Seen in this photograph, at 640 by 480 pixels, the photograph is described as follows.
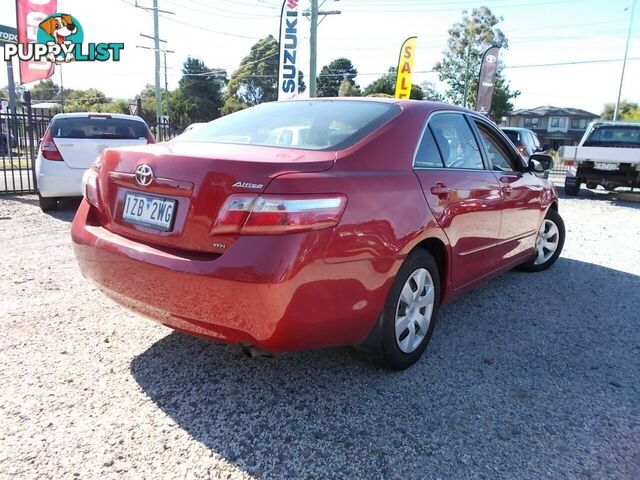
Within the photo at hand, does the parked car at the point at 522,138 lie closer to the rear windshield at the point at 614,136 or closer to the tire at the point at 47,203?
the rear windshield at the point at 614,136

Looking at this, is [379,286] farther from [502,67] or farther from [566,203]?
[502,67]

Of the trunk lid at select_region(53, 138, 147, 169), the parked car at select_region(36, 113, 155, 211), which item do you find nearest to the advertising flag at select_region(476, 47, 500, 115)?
the parked car at select_region(36, 113, 155, 211)

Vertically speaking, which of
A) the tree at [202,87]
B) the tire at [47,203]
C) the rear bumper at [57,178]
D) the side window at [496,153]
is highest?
the tree at [202,87]

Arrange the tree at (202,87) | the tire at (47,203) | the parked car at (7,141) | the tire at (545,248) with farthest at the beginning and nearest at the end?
1. the tree at (202,87)
2. the parked car at (7,141)
3. the tire at (47,203)
4. the tire at (545,248)

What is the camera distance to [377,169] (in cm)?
256

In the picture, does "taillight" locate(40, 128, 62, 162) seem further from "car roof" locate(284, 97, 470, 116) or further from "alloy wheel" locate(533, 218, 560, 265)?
"alloy wheel" locate(533, 218, 560, 265)

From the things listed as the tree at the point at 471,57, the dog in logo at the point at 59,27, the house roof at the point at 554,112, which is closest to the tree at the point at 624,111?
the house roof at the point at 554,112

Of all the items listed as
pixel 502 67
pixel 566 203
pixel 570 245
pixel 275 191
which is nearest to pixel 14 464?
pixel 275 191

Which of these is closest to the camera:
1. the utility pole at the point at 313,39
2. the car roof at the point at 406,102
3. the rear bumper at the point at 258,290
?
the rear bumper at the point at 258,290

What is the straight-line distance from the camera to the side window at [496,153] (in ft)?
12.8

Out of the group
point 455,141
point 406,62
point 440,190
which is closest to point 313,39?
point 406,62

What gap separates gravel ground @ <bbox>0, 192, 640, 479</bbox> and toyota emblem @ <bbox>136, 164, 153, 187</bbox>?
1.08 metres

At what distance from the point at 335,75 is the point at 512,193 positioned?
233 ft

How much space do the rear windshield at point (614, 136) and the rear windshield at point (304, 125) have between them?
11.8 m
